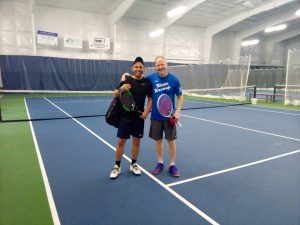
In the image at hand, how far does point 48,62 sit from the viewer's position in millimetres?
18250

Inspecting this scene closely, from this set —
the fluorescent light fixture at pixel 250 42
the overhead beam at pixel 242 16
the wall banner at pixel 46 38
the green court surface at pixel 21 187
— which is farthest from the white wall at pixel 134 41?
the green court surface at pixel 21 187

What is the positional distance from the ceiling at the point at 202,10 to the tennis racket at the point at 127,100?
16.9 m

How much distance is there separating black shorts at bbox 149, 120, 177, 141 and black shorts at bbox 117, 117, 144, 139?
0.73ft

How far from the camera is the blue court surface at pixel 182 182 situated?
2686 millimetres

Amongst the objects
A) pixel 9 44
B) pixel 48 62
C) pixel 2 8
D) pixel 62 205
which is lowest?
pixel 62 205

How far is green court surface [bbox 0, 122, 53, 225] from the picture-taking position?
2613 millimetres

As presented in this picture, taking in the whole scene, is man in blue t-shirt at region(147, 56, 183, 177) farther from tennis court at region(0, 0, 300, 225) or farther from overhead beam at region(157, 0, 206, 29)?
overhead beam at region(157, 0, 206, 29)

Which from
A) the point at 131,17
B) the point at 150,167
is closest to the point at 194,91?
the point at 131,17

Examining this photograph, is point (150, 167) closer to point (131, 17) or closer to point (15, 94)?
point (15, 94)

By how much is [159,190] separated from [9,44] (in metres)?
18.5

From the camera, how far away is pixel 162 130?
151 inches

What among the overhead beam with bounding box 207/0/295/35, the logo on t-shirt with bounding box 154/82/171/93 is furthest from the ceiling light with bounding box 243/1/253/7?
the logo on t-shirt with bounding box 154/82/171/93

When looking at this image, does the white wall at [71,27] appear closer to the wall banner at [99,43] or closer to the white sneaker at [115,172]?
the wall banner at [99,43]

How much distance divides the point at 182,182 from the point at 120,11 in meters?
18.9
